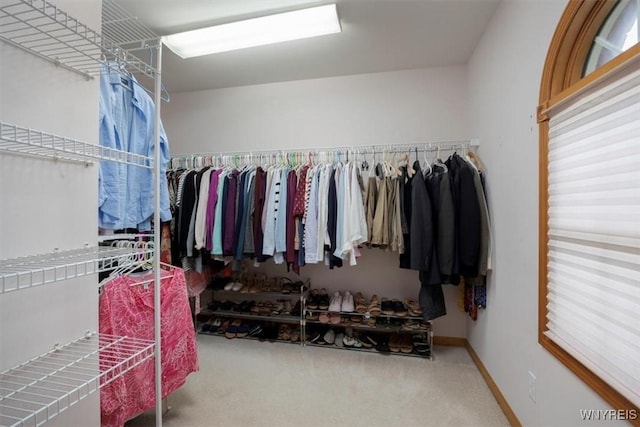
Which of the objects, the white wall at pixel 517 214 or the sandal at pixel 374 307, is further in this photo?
the sandal at pixel 374 307

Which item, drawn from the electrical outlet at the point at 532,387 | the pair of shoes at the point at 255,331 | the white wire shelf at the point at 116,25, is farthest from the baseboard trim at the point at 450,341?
the white wire shelf at the point at 116,25

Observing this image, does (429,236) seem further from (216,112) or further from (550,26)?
(216,112)

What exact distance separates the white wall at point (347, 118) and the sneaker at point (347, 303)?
6.1 inches

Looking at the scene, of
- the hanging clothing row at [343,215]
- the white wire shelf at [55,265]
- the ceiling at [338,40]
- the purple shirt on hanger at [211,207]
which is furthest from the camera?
the purple shirt on hanger at [211,207]

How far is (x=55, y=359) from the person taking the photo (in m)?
0.93

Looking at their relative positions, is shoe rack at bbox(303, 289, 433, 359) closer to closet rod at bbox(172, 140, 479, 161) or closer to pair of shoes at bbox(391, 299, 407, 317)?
pair of shoes at bbox(391, 299, 407, 317)

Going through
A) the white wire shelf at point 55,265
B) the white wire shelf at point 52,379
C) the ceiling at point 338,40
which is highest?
the ceiling at point 338,40

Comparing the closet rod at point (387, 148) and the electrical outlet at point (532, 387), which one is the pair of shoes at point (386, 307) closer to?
the electrical outlet at point (532, 387)

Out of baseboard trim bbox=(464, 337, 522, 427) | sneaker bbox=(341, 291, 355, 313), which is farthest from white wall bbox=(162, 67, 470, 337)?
baseboard trim bbox=(464, 337, 522, 427)

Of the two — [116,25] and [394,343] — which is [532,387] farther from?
[116,25]

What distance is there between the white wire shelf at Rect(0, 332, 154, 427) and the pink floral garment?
143 millimetres

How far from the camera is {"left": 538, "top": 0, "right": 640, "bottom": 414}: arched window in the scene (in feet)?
2.73

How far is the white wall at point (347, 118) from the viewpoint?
249cm

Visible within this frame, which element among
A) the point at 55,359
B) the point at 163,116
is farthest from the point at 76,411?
the point at 163,116
